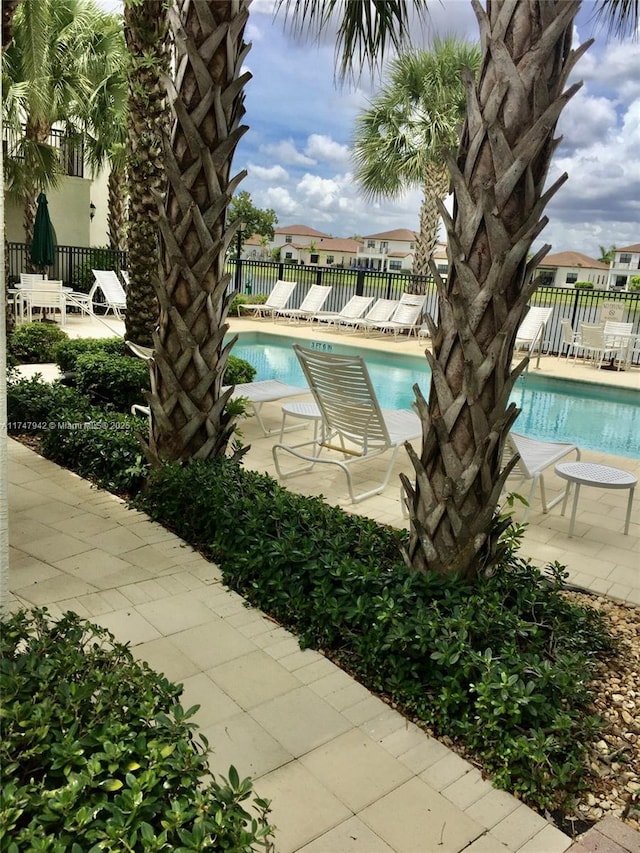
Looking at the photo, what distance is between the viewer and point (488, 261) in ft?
8.52

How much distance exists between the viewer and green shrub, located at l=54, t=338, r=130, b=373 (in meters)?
7.91

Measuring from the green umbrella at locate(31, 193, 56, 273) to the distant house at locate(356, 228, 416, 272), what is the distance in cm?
6216

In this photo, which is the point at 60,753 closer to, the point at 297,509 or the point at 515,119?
the point at 297,509

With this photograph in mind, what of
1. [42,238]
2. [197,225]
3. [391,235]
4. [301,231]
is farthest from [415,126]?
[301,231]

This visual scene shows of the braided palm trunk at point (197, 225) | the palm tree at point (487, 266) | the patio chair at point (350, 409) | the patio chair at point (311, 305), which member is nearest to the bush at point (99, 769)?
the palm tree at point (487, 266)

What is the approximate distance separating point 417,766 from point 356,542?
122 cm

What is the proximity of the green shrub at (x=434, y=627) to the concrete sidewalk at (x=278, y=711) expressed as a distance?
0.10 m

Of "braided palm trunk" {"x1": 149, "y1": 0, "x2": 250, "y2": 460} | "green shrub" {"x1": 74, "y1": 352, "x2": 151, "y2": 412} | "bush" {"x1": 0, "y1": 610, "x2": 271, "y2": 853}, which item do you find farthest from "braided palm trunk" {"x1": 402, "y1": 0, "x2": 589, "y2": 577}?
"green shrub" {"x1": 74, "y1": 352, "x2": 151, "y2": 412}

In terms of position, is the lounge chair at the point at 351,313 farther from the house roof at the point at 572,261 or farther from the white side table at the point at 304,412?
the house roof at the point at 572,261

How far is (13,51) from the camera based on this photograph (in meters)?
12.1

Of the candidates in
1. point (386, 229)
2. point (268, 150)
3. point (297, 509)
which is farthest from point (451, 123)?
point (268, 150)

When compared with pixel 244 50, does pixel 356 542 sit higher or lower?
lower

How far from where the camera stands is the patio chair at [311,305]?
60.2 ft

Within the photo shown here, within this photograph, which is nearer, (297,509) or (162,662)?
(162,662)
